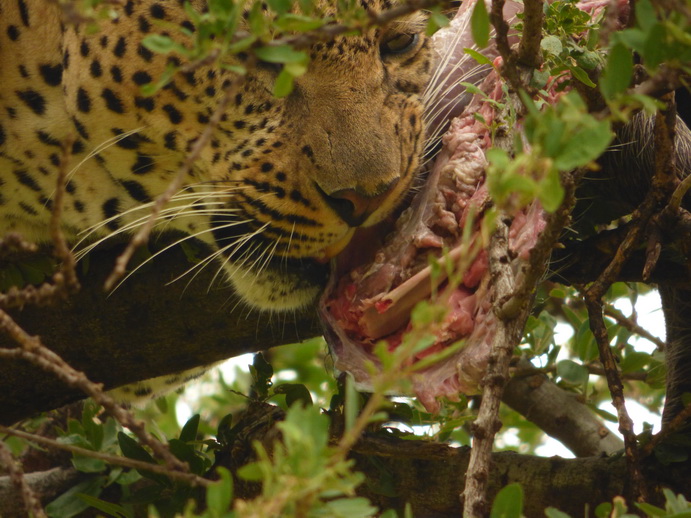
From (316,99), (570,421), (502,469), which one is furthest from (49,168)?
(570,421)

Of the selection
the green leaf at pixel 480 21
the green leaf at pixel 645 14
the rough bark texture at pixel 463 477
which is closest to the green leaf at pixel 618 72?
the green leaf at pixel 645 14

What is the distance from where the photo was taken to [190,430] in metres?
3.43

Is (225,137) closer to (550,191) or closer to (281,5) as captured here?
(281,5)

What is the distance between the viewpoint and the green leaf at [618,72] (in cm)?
163

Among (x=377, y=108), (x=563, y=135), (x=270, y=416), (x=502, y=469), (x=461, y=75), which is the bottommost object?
(x=502, y=469)

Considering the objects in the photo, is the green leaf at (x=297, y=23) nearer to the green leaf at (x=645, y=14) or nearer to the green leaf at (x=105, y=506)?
the green leaf at (x=645, y=14)

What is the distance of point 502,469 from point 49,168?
182cm

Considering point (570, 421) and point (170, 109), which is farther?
point (570, 421)

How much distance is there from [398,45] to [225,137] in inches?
27.2

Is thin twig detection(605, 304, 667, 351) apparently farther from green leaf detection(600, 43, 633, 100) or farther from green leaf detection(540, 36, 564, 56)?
green leaf detection(600, 43, 633, 100)

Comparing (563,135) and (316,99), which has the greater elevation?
(316,99)

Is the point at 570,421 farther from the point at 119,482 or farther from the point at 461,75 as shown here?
the point at 119,482

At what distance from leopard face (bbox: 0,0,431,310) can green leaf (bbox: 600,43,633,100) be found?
1242 mm

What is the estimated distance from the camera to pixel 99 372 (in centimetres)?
392
